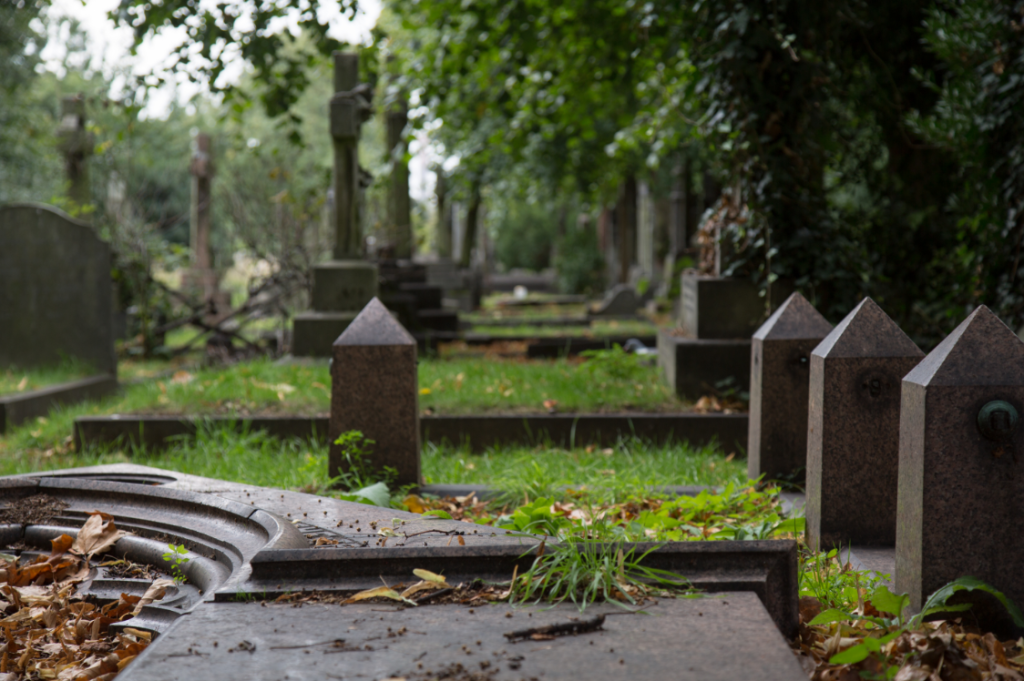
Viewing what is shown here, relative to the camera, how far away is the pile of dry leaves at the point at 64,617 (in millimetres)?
2359

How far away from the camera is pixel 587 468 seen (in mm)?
4797

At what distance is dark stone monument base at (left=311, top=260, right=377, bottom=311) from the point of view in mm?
8445

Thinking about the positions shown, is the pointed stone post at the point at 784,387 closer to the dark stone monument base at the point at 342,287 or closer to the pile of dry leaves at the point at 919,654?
the pile of dry leaves at the point at 919,654

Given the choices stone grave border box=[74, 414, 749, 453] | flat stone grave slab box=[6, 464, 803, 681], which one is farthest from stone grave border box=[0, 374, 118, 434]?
flat stone grave slab box=[6, 464, 803, 681]

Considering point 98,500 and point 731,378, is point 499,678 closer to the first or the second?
point 98,500

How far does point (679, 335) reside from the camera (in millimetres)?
6855

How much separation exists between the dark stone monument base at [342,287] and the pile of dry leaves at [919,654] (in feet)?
21.9

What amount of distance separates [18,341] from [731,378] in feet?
21.2

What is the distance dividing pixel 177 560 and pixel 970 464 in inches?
98.6

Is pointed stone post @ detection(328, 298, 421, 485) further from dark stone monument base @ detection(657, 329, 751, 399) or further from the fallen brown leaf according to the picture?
dark stone monument base @ detection(657, 329, 751, 399)

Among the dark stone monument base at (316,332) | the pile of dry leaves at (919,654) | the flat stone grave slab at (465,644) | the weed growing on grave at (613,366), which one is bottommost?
the pile of dry leaves at (919,654)

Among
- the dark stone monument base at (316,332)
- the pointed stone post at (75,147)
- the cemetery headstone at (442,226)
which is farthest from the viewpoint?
the cemetery headstone at (442,226)

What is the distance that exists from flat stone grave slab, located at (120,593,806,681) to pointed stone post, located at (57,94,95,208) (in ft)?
33.2

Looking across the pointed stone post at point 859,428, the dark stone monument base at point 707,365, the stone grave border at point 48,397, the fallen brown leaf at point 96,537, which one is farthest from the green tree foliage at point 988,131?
the stone grave border at point 48,397
